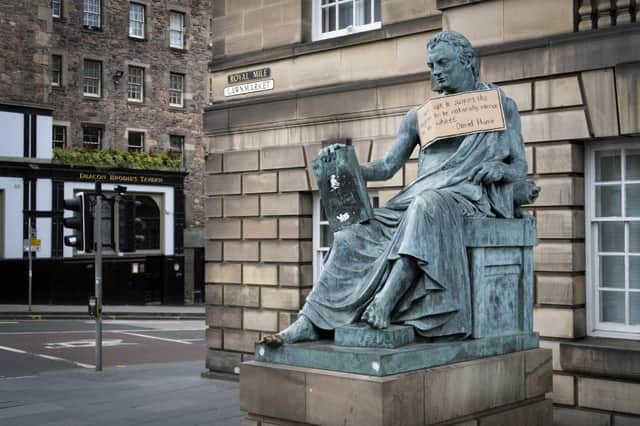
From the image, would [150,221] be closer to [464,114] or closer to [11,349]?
[11,349]

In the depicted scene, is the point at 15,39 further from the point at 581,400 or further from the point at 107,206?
the point at 581,400

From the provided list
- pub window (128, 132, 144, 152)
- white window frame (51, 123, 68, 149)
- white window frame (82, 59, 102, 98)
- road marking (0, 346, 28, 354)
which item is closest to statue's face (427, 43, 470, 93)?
road marking (0, 346, 28, 354)

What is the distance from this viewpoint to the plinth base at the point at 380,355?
217 inches

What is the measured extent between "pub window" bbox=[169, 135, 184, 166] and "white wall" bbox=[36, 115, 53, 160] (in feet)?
24.3

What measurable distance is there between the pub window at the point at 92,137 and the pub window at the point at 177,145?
3830mm

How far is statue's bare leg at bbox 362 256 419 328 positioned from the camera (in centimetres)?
588

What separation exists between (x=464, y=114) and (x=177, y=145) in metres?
38.3

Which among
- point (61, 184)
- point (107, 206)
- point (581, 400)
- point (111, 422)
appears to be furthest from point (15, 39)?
point (581, 400)

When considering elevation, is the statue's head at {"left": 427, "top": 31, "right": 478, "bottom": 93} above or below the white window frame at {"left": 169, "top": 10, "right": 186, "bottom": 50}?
below

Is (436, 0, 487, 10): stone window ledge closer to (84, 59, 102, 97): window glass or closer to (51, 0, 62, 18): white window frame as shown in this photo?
(84, 59, 102, 97): window glass

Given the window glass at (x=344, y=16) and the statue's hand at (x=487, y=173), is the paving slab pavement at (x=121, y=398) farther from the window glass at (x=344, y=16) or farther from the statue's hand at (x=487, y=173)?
the window glass at (x=344, y=16)

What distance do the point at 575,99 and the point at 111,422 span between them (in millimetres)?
6507

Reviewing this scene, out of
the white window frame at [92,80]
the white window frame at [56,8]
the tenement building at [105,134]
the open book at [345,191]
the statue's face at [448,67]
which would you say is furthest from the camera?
the white window frame at [92,80]

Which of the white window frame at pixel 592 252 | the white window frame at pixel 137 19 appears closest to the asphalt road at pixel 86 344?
the white window frame at pixel 592 252
